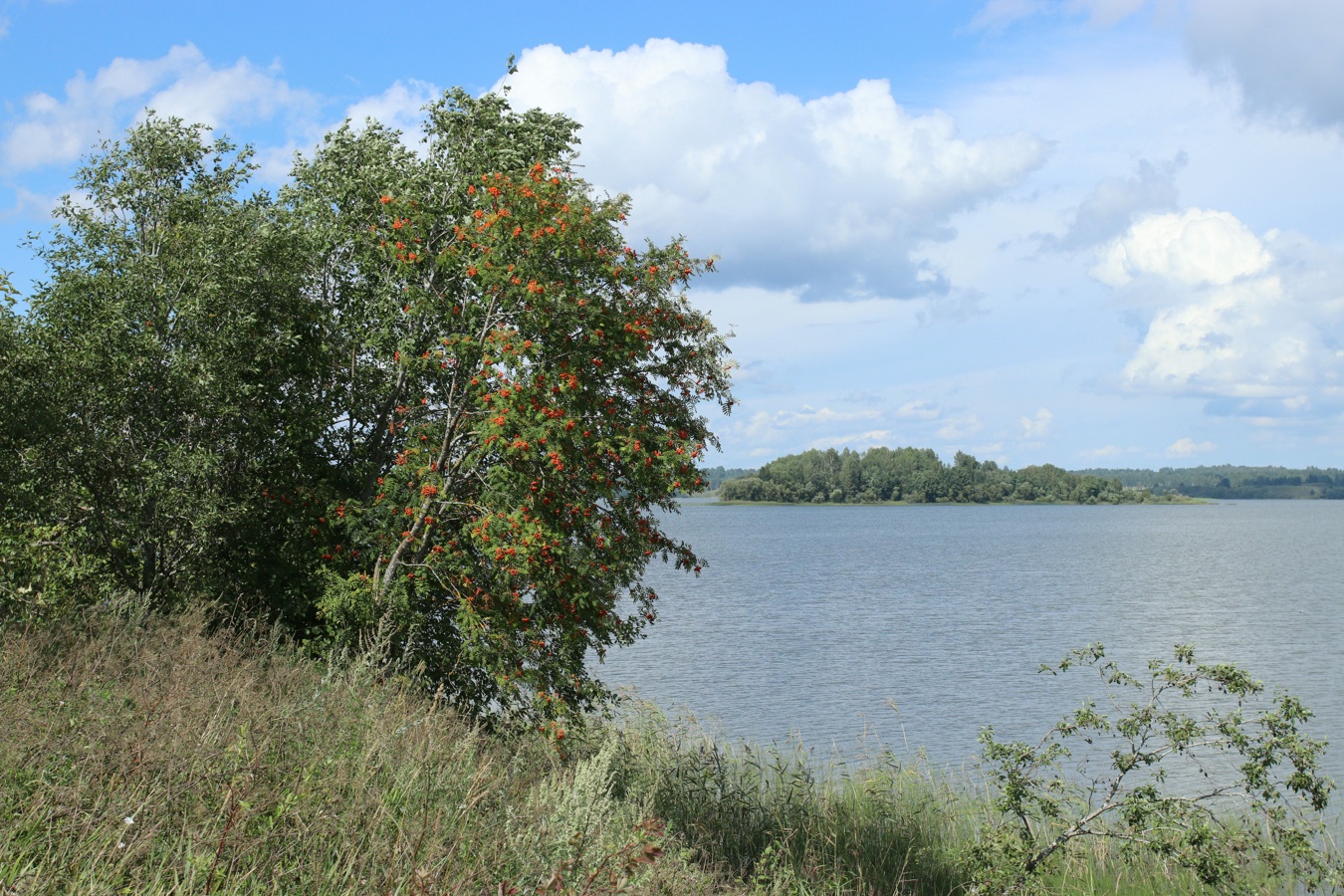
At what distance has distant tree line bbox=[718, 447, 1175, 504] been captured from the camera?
557ft

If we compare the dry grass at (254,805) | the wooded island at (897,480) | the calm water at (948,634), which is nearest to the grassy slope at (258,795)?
the dry grass at (254,805)

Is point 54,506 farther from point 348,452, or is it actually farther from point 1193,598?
point 1193,598

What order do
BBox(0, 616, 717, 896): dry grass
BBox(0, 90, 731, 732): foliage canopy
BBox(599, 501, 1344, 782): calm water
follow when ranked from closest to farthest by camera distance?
BBox(0, 616, 717, 896): dry grass, BBox(0, 90, 731, 732): foliage canopy, BBox(599, 501, 1344, 782): calm water

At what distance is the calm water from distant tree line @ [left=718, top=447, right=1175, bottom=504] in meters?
95.6

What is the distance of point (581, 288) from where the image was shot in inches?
486

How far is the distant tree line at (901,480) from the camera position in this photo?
557 feet

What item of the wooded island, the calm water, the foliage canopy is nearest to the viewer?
the foliage canopy

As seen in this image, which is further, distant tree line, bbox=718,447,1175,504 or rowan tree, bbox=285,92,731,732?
distant tree line, bbox=718,447,1175,504

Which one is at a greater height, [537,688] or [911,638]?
[537,688]

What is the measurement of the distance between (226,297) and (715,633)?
21911mm

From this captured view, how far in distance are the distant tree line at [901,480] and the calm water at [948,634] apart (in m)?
95.6

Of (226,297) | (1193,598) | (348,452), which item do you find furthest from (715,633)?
(1193,598)

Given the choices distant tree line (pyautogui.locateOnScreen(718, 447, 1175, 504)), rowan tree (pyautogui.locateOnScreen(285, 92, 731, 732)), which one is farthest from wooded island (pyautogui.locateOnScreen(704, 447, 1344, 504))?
rowan tree (pyautogui.locateOnScreen(285, 92, 731, 732))

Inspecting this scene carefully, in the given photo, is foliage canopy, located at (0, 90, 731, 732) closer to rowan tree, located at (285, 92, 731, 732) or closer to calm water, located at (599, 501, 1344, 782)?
rowan tree, located at (285, 92, 731, 732)
